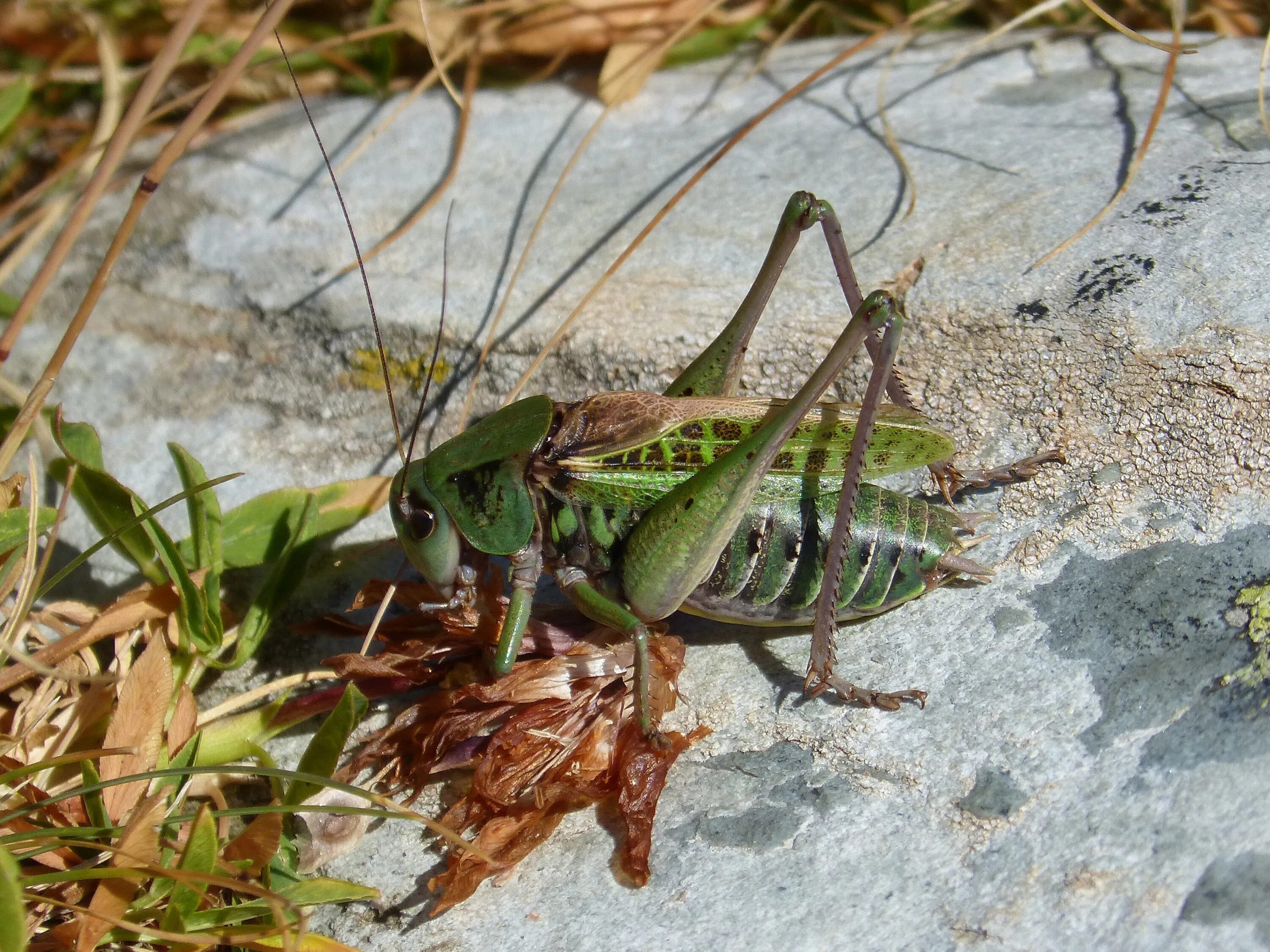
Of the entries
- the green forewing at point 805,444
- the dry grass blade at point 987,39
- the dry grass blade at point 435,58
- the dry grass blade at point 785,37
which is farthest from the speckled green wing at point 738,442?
the dry grass blade at point 785,37

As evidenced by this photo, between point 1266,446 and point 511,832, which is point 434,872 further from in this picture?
point 1266,446

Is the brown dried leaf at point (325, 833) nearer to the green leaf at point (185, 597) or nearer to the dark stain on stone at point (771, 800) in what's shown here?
the green leaf at point (185, 597)

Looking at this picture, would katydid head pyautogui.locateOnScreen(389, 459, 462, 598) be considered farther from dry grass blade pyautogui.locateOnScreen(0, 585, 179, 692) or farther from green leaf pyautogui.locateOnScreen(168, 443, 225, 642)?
dry grass blade pyautogui.locateOnScreen(0, 585, 179, 692)

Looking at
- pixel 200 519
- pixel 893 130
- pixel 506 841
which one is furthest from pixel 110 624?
pixel 893 130

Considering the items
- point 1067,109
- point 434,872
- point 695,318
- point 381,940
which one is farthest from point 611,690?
point 1067,109

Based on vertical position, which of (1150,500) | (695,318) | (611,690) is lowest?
(611,690)

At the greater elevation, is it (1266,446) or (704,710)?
(1266,446)

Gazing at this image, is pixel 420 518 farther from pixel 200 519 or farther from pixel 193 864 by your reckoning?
pixel 193 864

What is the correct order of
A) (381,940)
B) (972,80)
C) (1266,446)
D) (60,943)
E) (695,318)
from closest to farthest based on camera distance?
(60,943) → (381,940) → (1266,446) → (695,318) → (972,80)

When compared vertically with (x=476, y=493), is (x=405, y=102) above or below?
above
